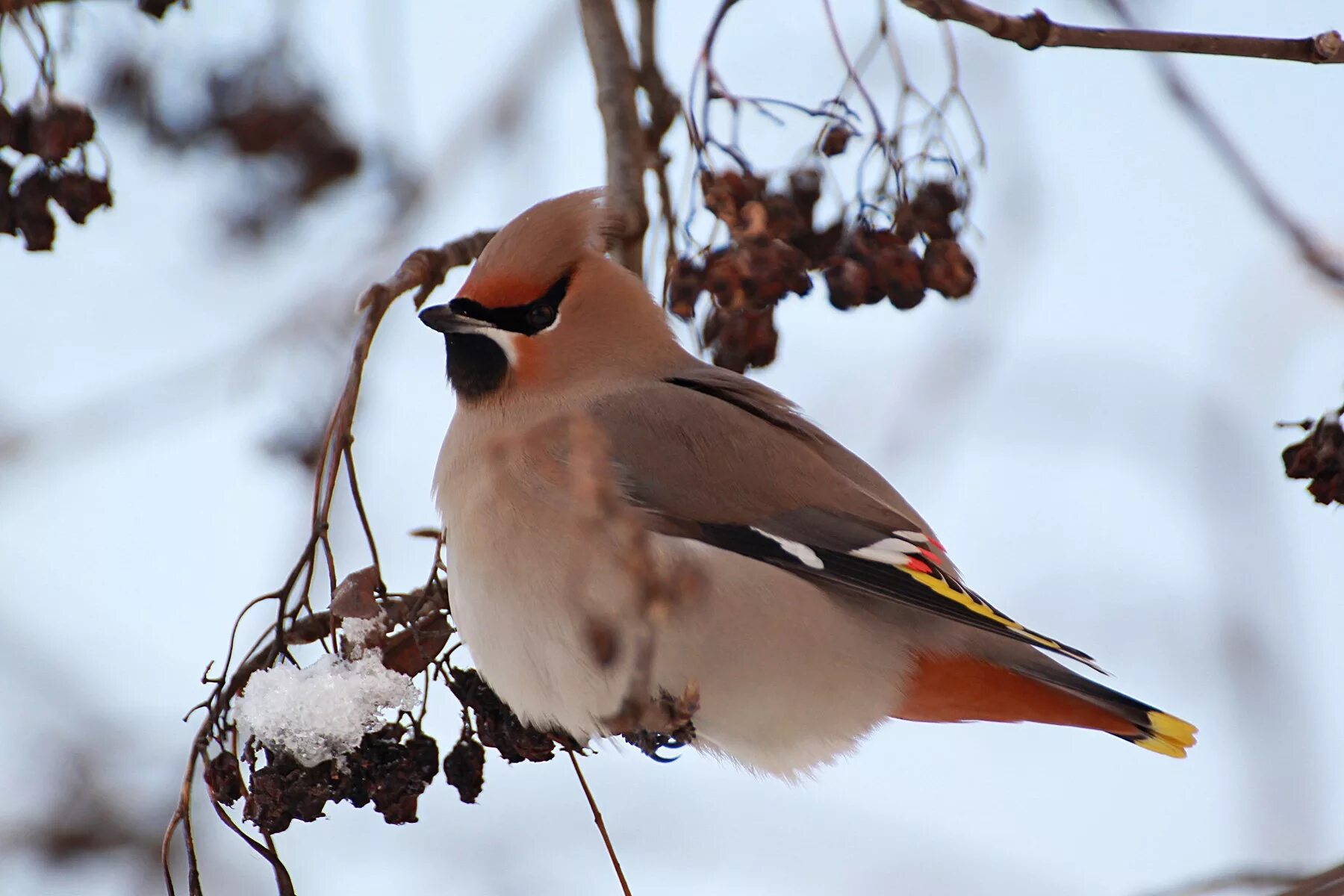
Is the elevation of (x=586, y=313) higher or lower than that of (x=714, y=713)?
higher

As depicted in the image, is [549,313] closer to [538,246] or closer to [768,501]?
[538,246]

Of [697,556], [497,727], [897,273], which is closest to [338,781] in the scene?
[497,727]

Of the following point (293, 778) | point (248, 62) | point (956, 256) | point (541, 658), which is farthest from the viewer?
point (248, 62)

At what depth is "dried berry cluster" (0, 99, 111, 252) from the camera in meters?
2.89

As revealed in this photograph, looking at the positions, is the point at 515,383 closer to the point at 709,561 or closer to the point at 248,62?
the point at 709,561

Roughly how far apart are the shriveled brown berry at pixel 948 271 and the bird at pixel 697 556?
0.45 meters

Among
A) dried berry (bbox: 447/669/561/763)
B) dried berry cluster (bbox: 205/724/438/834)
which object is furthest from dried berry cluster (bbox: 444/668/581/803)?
dried berry cluster (bbox: 205/724/438/834)

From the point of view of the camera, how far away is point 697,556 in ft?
9.84

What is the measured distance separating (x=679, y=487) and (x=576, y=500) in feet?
0.91

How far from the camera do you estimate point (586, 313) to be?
3400 mm

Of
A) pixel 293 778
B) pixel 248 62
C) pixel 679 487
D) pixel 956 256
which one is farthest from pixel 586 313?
pixel 293 778

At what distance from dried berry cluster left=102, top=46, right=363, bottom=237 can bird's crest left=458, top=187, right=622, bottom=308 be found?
87 centimetres

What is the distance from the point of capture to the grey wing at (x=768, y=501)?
3.03 meters

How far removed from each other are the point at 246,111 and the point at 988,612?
2.09 metres
